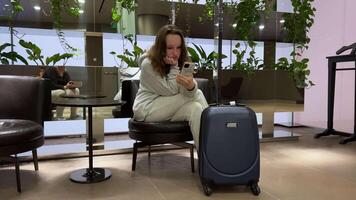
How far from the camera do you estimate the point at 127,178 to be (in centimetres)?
231

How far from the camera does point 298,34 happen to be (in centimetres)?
366

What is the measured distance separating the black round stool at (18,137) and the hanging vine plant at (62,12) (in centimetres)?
108

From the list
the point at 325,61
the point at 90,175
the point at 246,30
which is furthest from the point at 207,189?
the point at 325,61

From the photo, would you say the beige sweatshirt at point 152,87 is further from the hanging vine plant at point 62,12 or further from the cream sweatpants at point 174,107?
the hanging vine plant at point 62,12

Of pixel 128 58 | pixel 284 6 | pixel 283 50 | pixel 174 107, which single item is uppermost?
pixel 284 6

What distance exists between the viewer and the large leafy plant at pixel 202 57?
3.36 meters

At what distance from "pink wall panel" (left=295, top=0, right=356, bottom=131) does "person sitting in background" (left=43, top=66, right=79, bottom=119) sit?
3430 millimetres

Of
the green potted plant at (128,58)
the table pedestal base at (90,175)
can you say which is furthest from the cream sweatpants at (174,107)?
the green potted plant at (128,58)

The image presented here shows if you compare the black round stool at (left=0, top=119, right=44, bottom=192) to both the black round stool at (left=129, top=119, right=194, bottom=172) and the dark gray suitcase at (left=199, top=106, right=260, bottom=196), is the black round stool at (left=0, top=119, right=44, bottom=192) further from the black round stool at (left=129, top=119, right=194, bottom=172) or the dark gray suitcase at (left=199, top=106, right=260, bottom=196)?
the dark gray suitcase at (left=199, top=106, right=260, bottom=196)

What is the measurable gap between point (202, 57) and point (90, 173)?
1760 mm

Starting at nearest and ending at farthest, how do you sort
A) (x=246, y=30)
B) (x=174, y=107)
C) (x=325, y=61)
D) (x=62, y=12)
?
(x=174, y=107) → (x=62, y=12) → (x=246, y=30) → (x=325, y=61)

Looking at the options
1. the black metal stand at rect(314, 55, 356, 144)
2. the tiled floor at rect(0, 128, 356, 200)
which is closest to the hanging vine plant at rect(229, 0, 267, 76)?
the black metal stand at rect(314, 55, 356, 144)

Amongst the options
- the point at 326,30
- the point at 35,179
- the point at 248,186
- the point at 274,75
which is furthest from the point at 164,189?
the point at 326,30

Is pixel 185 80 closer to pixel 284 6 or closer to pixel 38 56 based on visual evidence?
pixel 38 56
